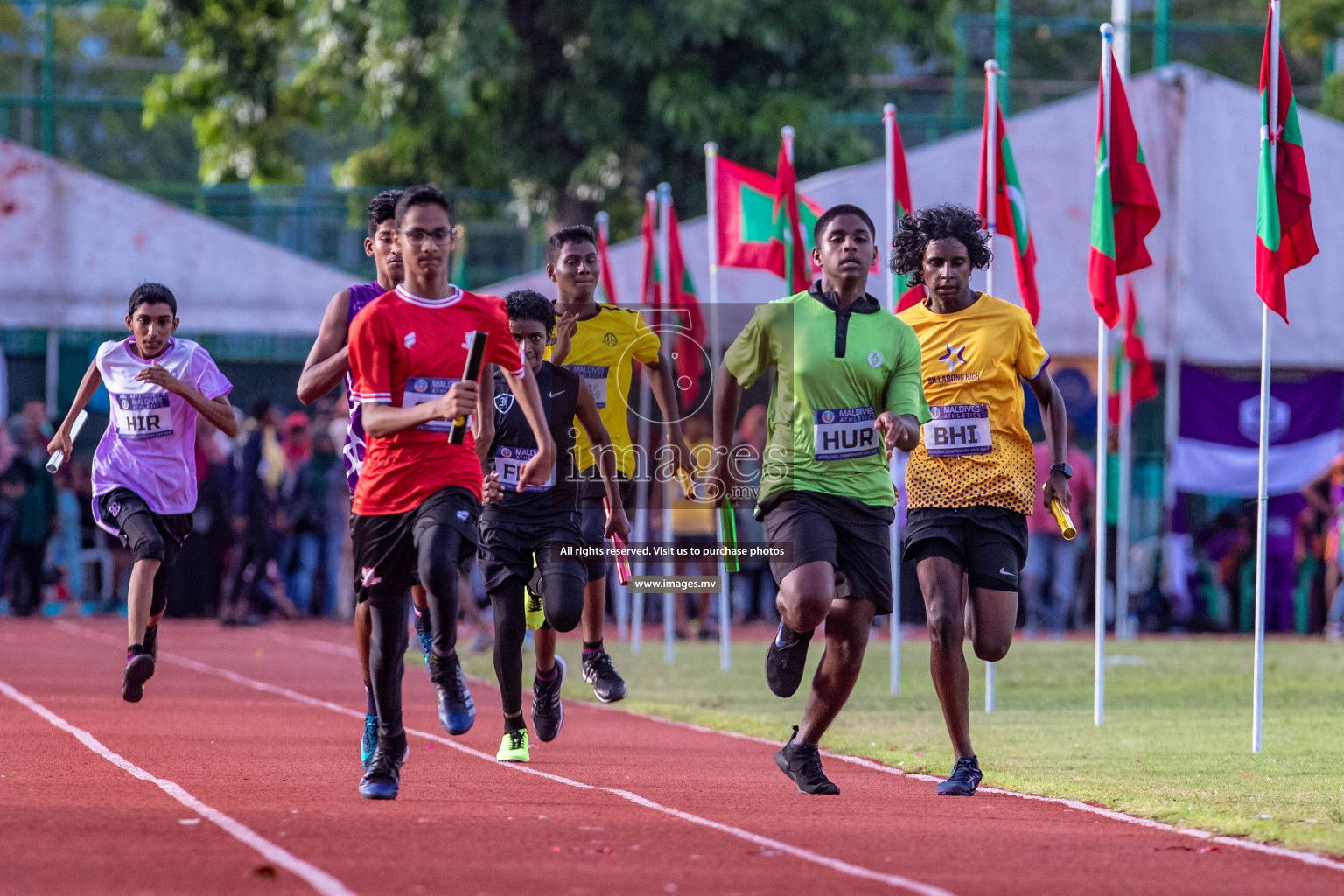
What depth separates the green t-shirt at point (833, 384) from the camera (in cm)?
780

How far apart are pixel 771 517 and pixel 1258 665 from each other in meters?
3.56

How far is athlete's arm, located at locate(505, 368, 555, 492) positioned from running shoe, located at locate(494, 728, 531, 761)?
5.74 feet

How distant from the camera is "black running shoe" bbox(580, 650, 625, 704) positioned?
9.59m

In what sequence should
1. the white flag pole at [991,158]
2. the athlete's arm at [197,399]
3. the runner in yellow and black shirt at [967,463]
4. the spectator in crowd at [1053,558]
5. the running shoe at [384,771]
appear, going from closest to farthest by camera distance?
the running shoe at [384,771], the runner in yellow and black shirt at [967,463], the athlete's arm at [197,399], the white flag pole at [991,158], the spectator in crowd at [1053,558]

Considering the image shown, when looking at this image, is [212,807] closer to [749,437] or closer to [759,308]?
[759,308]

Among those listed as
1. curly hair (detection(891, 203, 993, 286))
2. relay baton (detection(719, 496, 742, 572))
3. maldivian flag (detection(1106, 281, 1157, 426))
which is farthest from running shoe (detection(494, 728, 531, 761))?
maldivian flag (detection(1106, 281, 1157, 426))

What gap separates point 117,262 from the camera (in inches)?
914

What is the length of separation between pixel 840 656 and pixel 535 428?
1.60m

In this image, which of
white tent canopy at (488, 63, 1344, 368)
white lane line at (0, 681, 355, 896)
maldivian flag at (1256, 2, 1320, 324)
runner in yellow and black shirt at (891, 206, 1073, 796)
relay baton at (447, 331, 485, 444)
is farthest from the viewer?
white tent canopy at (488, 63, 1344, 368)

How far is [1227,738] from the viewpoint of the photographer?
10664 mm

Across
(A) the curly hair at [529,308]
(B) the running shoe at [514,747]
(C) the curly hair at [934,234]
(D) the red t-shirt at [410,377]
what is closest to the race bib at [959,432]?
(C) the curly hair at [934,234]

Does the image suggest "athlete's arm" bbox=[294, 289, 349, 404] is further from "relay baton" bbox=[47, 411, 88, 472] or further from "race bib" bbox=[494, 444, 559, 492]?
"relay baton" bbox=[47, 411, 88, 472]

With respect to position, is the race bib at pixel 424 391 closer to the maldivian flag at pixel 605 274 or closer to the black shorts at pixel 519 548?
the black shorts at pixel 519 548

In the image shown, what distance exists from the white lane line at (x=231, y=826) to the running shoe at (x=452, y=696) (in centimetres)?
95
